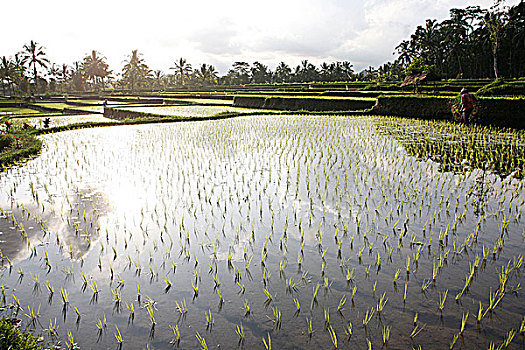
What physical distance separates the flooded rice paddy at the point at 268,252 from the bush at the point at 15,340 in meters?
0.18

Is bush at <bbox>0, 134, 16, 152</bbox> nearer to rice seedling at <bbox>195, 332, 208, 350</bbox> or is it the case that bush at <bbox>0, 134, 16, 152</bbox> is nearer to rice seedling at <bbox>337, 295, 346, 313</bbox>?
rice seedling at <bbox>195, 332, 208, 350</bbox>

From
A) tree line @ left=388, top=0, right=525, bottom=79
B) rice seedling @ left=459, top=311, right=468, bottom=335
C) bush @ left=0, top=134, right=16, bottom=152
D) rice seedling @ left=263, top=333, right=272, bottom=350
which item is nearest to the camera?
rice seedling @ left=263, top=333, right=272, bottom=350

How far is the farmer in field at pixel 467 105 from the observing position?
12.7 metres

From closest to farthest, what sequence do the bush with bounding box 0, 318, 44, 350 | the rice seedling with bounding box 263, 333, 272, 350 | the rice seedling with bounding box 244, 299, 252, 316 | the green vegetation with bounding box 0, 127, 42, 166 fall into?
the bush with bounding box 0, 318, 44, 350 < the rice seedling with bounding box 263, 333, 272, 350 < the rice seedling with bounding box 244, 299, 252, 316 < the green vegetation with bounding box 0, 127, 42, 166

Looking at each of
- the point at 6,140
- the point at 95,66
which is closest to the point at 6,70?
the point at 95,66

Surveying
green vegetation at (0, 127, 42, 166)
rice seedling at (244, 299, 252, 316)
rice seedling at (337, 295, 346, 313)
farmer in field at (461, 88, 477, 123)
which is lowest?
rice seedling at (244, 299, 252, 316)

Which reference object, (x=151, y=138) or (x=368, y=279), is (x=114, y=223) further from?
(x=151, y=138)

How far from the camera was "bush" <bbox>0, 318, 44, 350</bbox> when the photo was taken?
2.15 m

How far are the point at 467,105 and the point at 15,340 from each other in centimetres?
1426

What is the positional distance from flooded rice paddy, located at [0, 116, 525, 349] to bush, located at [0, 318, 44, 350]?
0.18 m

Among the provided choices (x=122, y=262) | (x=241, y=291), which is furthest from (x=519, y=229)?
(x=122, y=262)

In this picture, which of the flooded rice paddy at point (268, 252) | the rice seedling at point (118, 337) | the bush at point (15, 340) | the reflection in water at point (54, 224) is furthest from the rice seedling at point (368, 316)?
the reflection in water at point (54, 224)

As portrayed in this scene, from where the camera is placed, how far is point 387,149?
8.70 meters

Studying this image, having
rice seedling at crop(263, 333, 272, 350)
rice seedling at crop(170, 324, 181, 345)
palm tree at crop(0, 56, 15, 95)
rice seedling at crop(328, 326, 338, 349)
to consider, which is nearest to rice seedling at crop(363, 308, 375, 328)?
rice seedling at crop(328, 326, 338, 349)
